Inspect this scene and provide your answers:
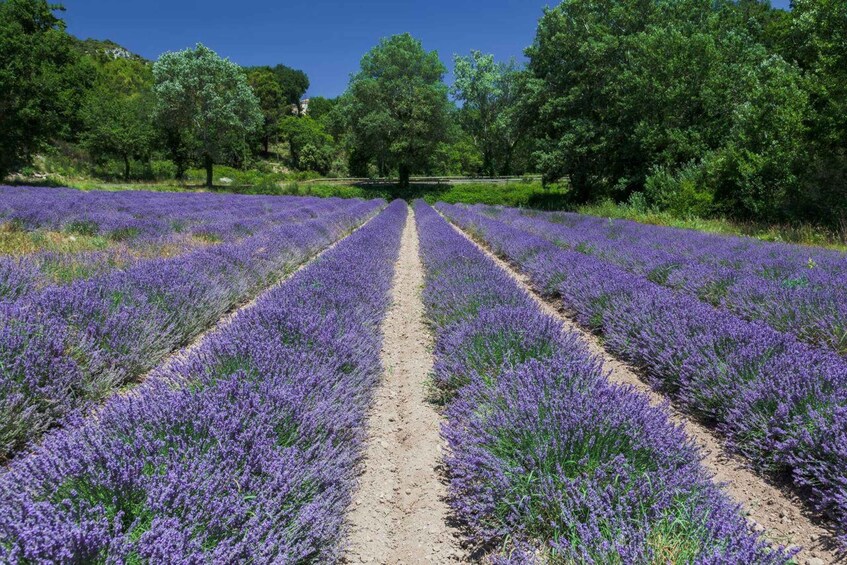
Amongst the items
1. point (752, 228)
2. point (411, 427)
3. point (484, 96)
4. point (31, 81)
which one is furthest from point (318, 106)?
point (411, 427)

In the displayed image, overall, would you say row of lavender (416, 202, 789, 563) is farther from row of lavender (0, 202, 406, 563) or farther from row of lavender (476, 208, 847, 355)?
row of lavender (476, 208, 847, 355)

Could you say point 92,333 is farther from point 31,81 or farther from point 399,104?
point 399,104

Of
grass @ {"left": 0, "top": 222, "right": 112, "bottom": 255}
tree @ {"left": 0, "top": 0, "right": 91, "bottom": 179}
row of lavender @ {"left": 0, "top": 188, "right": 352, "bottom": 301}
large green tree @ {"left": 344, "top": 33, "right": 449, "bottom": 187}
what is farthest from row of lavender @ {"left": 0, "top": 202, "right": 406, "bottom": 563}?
large green tree @ {"left": 344, "top": 33, "right": 449, "bottom": 187}

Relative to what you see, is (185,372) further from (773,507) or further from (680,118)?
(680,118)

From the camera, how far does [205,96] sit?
2997cm

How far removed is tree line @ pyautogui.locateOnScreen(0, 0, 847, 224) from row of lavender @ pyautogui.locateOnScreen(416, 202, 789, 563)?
1310cm

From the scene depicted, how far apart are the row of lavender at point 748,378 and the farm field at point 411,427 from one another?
0.02 m

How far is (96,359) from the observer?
9.07 ft

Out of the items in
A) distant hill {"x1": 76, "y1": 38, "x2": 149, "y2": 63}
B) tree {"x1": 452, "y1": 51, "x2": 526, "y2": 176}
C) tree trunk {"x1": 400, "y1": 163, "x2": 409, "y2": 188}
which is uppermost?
distant hill {"x1": 76, "y1": 38, "x2": 149, "y2": 63}

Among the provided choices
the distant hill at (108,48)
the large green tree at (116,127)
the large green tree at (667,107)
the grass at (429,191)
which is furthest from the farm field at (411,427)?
the distant hill at (108,48)

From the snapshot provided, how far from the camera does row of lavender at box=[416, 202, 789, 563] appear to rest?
1.40m

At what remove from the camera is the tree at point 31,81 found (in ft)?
67.3

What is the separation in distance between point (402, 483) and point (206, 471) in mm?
1143

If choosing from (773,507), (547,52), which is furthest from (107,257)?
(547,52)
